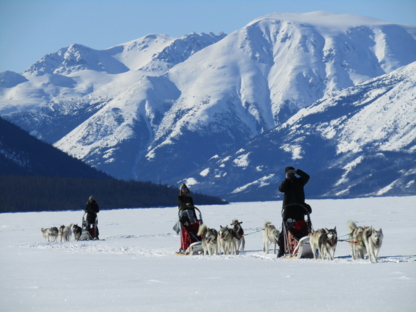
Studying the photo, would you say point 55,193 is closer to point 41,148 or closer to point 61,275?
point 41,148

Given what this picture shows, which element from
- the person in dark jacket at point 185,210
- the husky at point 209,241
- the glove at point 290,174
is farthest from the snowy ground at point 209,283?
the glove at point 290,174

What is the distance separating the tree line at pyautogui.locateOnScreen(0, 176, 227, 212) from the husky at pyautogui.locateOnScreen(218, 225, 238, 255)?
100131 mm

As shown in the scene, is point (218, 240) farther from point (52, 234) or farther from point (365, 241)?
point (52, 234)

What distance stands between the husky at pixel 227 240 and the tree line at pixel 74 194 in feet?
329

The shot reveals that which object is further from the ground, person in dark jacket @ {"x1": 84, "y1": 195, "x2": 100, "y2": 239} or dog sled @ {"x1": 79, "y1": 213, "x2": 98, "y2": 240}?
person in dark jacket @ {"x1": 84, "y1": 195, "x2": 100, "y2": 239}

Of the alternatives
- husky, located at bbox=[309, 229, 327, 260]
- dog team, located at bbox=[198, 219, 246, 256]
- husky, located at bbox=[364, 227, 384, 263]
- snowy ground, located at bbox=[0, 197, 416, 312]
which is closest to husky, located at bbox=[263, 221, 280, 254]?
snowy ground, located at bbox=[0, 197, 416, 312]

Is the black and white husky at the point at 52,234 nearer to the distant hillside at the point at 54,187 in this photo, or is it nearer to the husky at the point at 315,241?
the husky at the point at 315,241

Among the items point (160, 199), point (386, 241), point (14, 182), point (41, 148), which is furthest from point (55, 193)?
point (386, 241)

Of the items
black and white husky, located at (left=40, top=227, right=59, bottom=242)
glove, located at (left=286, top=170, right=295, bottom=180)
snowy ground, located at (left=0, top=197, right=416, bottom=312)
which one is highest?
glove, located at (left=286, top=170, right=295, bottom=180)

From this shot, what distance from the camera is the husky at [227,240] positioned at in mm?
20516

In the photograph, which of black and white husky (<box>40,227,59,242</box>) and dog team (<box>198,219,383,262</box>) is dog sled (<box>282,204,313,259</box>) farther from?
black and white husky (<box>40,227,59,242</box>)

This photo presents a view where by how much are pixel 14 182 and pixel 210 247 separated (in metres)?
118

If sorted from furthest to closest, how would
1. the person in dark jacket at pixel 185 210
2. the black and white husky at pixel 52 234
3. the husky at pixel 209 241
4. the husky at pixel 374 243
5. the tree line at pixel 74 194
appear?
the tree line at pixel 74 194 → the black and white husky at pixel 52 234 → the person in dark jacket at pixel 185 210 → the husky at pixel 209 241 → the husky at pixel 374 243

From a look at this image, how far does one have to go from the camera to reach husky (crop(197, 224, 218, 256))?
2044 centimetres
